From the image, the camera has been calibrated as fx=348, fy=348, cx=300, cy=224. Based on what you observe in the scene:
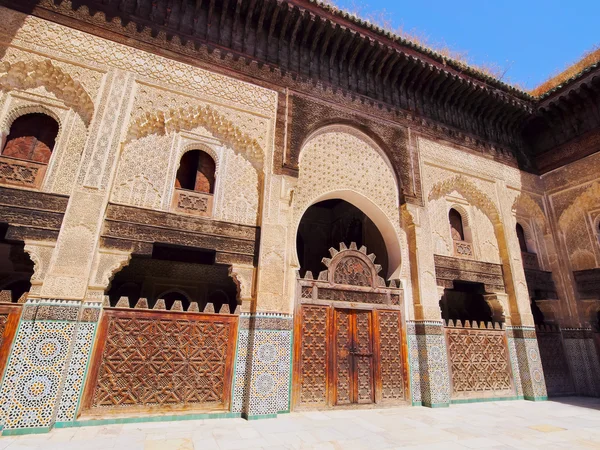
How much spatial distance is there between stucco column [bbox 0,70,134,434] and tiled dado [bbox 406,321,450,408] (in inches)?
166

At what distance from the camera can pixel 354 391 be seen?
467 centimetres

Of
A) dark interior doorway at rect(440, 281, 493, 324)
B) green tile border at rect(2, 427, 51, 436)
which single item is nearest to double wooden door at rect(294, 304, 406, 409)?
green tile border at rect(2, 427, 51, 436)

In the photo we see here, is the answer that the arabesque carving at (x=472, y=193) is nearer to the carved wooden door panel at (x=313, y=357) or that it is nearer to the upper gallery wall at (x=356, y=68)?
the upper gallery wall at (x=356, y=68)

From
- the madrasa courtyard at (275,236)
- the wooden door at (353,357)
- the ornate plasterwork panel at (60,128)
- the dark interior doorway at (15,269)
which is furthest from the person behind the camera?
the dark interior doorway at (15,269)

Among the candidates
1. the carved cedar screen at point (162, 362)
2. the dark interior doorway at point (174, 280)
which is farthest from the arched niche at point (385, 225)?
the carved cedar screen at point (162, 362)

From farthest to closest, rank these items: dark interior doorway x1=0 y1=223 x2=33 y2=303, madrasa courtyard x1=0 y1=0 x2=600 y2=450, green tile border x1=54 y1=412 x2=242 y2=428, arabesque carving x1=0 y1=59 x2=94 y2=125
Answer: dark interior doorway x1=0 y1=223 x2=33 y2=303 < arabesque carving x1=0 y1=59 x2=94 y2=125 < madrasa courtyard x1=0 y1=0 x2=600 y2=450 < green tile border x1=54 y1=412 x2=242 y2=428

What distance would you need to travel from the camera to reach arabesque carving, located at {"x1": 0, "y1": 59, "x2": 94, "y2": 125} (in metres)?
4.08

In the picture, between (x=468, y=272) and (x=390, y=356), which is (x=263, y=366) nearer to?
(x=390, y=356)

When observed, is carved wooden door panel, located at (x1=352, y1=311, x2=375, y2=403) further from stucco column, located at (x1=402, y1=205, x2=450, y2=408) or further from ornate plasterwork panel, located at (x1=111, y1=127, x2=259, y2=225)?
ornate plasterwork panel, located at (x1=111, y1=127, x2=259, y2=225)

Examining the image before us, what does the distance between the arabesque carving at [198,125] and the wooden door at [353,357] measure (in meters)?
2.57

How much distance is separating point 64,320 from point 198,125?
293 centimetres

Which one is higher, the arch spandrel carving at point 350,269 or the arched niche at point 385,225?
the arched niche at point 385,225

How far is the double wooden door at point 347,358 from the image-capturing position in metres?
4.48

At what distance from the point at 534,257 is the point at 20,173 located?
8.69 metres
